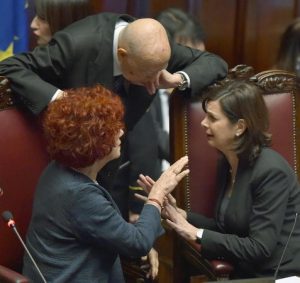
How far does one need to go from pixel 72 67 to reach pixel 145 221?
0.53 m

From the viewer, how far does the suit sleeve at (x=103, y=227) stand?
158cm

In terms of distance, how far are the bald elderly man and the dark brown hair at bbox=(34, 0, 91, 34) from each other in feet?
0.32

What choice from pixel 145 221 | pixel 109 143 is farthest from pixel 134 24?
pixel 145 221

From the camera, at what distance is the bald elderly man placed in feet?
6.04

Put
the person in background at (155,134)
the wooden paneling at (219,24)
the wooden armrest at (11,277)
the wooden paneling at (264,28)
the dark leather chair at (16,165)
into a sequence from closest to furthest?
the wooden armrest at (11,277) < the dark leather chair at (16,165) < the person in background at (155,134) < the wooden paneling at (219,24) < the wooden paneling at (264,28)

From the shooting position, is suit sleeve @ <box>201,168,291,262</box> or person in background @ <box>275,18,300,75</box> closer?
suit sleeve @ <box>201,168,291,262</box>

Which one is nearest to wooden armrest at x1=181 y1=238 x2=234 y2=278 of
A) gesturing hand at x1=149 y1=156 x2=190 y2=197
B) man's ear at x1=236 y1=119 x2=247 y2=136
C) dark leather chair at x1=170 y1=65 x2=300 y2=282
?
dark leather chair at x1=170 y1=65 x2=300 y2=282

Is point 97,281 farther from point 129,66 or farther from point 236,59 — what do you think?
point 236,59

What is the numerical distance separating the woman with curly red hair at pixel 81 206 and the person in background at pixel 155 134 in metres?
0.55

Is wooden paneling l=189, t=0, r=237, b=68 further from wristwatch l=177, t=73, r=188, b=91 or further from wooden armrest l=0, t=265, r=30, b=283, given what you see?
wooden armrest l=0, t=265, r=30, b=283

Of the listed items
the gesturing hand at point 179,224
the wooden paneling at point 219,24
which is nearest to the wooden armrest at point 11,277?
the gesturing hand at point 179,224

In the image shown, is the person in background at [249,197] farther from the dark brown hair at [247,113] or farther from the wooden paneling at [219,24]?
the wooden paneling at [219,24]

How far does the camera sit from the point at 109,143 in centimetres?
163

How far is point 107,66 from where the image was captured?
193 cm
